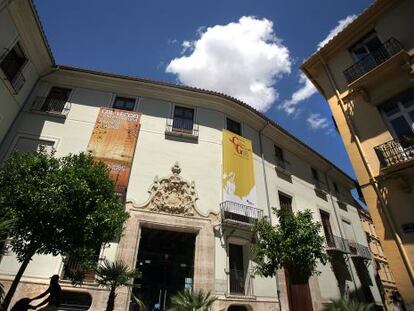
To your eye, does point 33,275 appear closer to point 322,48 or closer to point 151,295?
point 151,295

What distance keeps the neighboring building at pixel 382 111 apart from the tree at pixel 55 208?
29.9ft

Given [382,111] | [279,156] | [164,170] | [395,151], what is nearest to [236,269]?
[164,170]

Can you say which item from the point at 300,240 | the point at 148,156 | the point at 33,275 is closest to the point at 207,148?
the point at 148,156

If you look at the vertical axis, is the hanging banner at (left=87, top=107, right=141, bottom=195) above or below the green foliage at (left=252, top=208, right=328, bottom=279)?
above

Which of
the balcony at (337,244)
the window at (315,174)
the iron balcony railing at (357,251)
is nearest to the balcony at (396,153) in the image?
the balcony at (337,244)

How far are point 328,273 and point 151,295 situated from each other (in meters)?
10.8

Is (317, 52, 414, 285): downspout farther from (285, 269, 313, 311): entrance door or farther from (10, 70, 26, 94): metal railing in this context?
(10, 70, 26, 94): metal railing

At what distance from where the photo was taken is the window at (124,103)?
50.3 feet

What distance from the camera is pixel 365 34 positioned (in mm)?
12234

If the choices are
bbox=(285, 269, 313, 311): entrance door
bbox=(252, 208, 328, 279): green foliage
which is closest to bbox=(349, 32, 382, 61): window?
bbox=(252, 208, 328, 279): green foliage

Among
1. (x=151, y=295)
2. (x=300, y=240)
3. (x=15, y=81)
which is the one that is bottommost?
(x=151, y=295)

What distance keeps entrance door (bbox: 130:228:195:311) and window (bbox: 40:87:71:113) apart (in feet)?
26.0

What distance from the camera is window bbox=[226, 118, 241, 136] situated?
1697cm

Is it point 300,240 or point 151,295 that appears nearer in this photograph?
point 300,240
